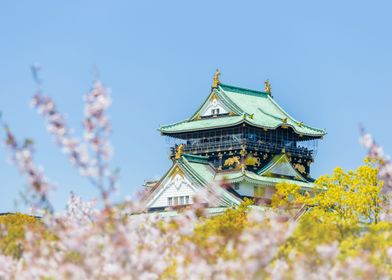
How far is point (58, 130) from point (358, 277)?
6.11m

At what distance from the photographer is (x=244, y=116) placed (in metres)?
70.3

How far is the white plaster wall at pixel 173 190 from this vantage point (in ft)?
226

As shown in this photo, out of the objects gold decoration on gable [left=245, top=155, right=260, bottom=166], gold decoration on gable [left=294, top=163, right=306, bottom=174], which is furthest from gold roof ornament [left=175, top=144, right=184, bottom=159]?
gold decoration on gable [left=294, top=163, right=306, bottom=174]

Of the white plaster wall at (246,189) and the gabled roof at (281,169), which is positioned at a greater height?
the gabled roof at (281,169)

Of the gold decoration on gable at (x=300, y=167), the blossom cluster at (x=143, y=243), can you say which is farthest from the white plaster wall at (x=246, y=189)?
the blossom cluster at (x=143, y=243)

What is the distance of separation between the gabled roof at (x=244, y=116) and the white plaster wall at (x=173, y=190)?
4.96 meters

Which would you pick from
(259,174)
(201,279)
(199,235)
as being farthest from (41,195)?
(259,174)

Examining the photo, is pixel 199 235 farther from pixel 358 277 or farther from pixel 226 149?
pixel 226 149

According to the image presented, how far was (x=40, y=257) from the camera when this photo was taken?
1895 centimetres

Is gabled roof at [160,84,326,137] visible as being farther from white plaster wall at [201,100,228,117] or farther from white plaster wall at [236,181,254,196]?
white plaster wall at [236,181,254,196]

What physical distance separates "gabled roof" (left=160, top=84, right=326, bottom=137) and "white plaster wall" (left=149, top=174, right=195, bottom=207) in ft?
16.3

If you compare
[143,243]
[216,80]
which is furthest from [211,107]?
[143,243]

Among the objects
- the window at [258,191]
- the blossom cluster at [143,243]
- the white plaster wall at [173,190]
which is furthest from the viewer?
the window at [258,191]

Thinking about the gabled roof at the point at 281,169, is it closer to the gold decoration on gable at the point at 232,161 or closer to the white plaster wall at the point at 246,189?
the white plaster wall at the point at 246,189
